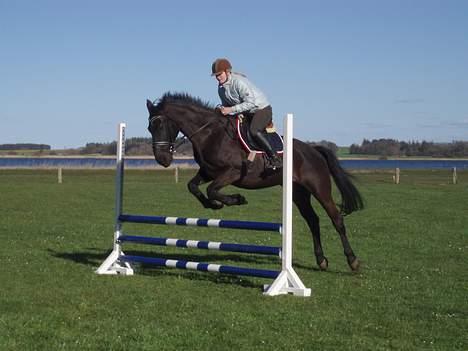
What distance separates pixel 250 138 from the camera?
10.4 m

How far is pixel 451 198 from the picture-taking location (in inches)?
1232

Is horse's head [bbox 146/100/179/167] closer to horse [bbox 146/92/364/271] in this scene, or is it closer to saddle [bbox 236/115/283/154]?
horse [bbox 146/92/364/271]

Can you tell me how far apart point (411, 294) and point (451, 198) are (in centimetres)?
2286

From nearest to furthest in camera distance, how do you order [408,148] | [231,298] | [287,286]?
[231,298] → [287,286] → [408,148]

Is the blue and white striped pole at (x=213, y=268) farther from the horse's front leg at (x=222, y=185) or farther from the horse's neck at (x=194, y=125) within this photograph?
the horse's neck at (x=194, y=125)

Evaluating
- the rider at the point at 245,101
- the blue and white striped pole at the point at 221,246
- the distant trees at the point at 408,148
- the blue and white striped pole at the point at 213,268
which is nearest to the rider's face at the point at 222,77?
the rider at the point at 245,101

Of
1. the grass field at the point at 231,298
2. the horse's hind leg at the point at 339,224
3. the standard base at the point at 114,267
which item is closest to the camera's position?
the grass field at the point at 231,298

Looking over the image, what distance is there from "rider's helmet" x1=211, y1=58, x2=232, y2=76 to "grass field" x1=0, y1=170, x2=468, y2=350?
116 inches

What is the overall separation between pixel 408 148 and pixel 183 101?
120771mm

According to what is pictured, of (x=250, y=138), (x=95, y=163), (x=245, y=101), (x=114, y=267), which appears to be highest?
(x=245, y=101)

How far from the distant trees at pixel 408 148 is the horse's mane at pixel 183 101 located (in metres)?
115

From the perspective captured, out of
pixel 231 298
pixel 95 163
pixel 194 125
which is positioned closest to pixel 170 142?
pixel 194 125

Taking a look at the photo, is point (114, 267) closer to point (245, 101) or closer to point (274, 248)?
point (274, 248)

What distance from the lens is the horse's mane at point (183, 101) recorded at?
416 inches
